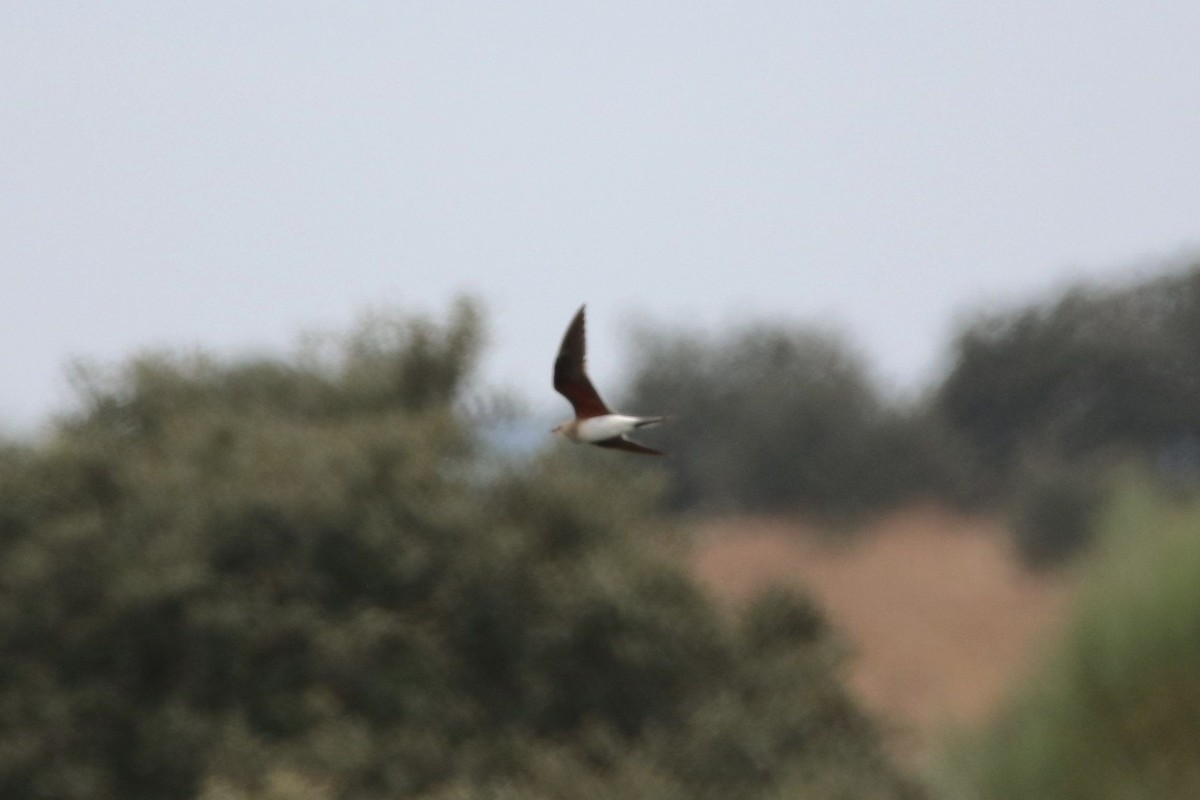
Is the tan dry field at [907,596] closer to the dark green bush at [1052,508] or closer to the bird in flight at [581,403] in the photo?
the dark green bush at [1052,508]

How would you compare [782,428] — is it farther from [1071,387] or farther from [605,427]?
[605,427]

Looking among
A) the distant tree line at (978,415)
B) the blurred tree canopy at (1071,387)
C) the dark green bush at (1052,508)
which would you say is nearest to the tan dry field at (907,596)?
the dark green bush at (1052,508)

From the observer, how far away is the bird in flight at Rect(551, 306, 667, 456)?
20.4 feet

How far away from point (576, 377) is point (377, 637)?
16.0 metres

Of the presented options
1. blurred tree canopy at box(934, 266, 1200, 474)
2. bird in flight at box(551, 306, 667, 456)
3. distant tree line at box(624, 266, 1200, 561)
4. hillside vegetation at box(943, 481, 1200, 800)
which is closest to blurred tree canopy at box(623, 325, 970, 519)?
distant tree line at box(624, 266, 1200, 561)

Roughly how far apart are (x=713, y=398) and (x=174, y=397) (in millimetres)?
30834

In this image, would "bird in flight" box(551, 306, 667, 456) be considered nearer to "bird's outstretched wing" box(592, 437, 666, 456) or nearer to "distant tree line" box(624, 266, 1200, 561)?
A: "bird's outstretched wing" box(592, 437, 666, 456)

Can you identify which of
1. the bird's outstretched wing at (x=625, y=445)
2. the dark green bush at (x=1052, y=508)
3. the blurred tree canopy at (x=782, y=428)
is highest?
the blurred tree canopy at (x=782, y=428)

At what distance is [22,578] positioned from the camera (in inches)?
923

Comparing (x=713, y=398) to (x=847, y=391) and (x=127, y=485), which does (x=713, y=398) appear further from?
(x=127, y=485)

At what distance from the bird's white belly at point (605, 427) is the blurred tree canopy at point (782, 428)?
29.1 metres

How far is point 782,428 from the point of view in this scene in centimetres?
5172

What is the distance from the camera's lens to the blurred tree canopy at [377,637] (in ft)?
71.1

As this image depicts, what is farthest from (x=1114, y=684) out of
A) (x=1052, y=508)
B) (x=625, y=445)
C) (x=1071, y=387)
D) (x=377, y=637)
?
(x=1071, y=387)
